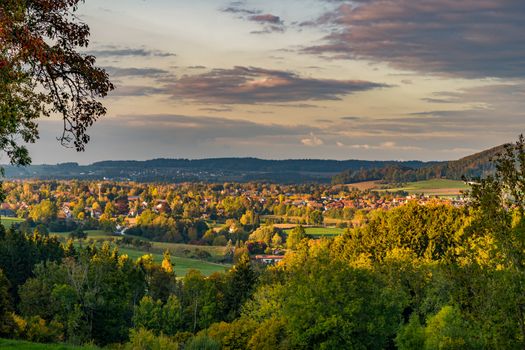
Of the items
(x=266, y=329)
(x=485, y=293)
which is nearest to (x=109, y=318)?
(x=266, y=329)

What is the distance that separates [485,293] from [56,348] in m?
17.3

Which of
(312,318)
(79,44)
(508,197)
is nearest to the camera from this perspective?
(79,44)

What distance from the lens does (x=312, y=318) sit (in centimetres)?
5038

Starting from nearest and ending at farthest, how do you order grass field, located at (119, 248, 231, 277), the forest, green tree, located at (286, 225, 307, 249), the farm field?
1. the forest
2. grass field, located at (119, 248, 231, 277)
3. the farm field
4. green tree, located at (286, 225, 307, 249)

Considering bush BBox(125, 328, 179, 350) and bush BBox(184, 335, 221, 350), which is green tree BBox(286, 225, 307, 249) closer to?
bush BBox(125, 328, 179, 350)

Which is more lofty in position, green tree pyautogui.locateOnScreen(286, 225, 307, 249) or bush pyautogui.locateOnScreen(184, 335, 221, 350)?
bush pyautogui.locateOnScreen(184, 335, 221, 350)

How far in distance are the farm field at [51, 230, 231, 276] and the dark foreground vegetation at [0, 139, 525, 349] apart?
43739 millimetres

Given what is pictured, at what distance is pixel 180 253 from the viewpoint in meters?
179

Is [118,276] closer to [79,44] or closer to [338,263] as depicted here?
[338,263]

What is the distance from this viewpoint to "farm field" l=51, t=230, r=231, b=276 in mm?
146125

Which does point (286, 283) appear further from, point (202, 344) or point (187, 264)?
point (187, 264)

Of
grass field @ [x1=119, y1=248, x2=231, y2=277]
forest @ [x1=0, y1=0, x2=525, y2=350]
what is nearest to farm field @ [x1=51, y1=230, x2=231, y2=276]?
grass field @ [x1=119, y1=248, x2=231, y2=277]

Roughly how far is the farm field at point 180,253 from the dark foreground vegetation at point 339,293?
43739mm

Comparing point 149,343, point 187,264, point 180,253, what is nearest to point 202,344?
point 149,343
